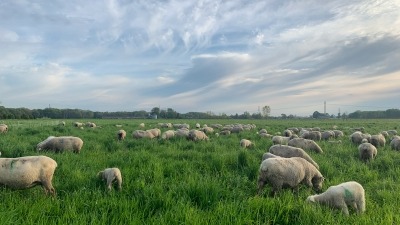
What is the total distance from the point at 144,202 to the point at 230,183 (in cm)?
250

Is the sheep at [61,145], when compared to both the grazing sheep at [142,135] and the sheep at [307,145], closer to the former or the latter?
the grazing sheep at [142,135]

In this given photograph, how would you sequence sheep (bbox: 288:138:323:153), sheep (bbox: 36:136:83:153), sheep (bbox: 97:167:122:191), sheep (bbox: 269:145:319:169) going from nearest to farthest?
sheep (bbox: 97:167:122:191), sheep (bbox: 269:145:319:169), sheep (bbox: 36:136:83:153), sheep (bbox: 288:138:323:153)

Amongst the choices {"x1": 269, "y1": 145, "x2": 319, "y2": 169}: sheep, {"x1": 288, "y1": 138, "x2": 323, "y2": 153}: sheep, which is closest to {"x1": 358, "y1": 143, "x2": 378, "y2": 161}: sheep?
{"x1": 288, "y1": 138, "x2": 323, "y2": 153}: sheep

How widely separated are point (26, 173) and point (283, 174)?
5089 mm

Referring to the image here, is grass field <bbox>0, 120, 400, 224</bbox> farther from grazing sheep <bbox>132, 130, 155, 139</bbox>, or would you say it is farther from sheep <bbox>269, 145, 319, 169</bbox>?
grazing sheep <bbox>132, 130, 155, 139</bbox>

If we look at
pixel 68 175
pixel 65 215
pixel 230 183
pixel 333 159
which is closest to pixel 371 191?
pixel 230 183

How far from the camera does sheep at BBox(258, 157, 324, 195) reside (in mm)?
Answer: 6844

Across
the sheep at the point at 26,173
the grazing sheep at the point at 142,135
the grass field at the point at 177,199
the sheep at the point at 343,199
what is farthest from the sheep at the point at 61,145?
the sheep at the point at 343,199

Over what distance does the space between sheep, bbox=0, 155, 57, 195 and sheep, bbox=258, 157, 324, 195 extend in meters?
4.20

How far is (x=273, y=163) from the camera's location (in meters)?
Answer: 6.94

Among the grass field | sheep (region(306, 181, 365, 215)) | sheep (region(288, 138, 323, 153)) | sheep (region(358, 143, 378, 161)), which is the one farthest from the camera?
sheep (region(288, 138, 323, 153))

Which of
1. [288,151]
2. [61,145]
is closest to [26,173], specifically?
[61,145]

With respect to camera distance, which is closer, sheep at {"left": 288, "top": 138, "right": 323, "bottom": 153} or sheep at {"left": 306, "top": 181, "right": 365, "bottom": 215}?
sheep at {"left": 306, "top": 181, "right": 365, "bottom": 215}

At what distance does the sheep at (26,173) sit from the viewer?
631cm
